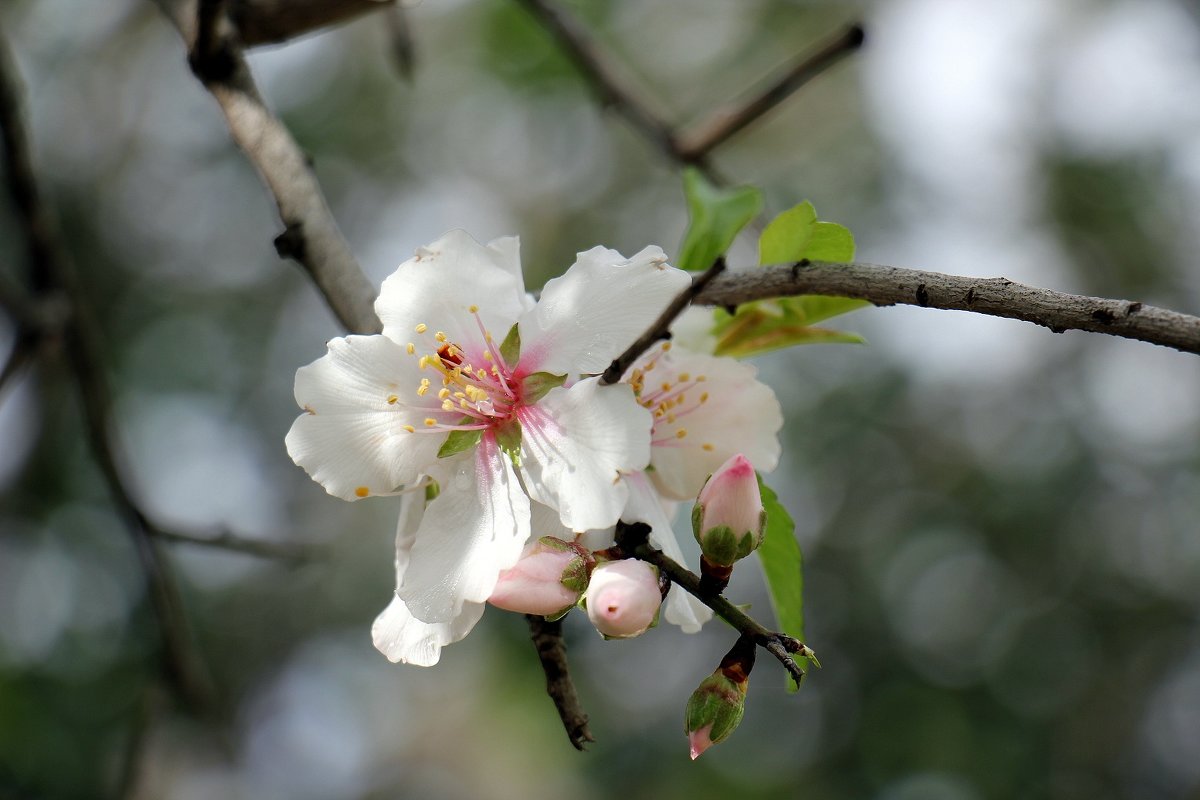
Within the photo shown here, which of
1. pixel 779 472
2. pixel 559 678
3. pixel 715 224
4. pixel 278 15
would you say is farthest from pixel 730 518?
pixel 779 472

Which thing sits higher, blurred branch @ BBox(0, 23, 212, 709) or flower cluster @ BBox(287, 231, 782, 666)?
flower cluster @ BBox(287, 231, 782, 666)

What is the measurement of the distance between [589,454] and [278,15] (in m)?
0.91

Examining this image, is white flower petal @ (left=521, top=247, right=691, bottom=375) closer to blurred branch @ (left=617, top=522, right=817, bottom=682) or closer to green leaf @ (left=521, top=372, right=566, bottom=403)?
green leaf @ (left=521, top=372, right=566, bottom=403)

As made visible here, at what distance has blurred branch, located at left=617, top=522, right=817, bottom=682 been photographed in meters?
0.79

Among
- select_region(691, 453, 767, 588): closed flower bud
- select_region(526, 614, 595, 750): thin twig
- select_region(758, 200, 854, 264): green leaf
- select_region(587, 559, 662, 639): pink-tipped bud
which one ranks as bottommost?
select_region(526, 614, 595, 750): thin twig

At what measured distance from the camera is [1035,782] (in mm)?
6977

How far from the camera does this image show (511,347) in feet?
3.24

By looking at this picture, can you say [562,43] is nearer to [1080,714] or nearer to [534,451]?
[534,451]

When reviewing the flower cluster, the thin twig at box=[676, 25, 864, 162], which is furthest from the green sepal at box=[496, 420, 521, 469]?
the thin twig at box=[676, 25, 864, 162]

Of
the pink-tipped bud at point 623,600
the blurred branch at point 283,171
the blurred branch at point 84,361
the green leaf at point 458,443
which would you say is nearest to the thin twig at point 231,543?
the blurred branch at point 84,361

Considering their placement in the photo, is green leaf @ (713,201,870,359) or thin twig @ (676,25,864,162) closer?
green leaf @ (713,201,870,359)

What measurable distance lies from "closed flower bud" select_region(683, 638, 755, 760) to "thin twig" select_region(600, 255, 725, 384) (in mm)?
261

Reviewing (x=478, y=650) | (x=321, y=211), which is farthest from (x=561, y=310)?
(x=478, y=650)

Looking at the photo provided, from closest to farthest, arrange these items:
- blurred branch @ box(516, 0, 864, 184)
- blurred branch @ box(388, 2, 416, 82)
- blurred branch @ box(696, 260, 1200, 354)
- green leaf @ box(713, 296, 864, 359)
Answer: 1. blurred branch @ box(696, 260, 1200, 354)
2. green leaf @ box(713, 296, 864, 359)
3. blurred branch @ box(516, 0, 864, 184)
4. blurred branch @ box(388, 2, 416, 82)
